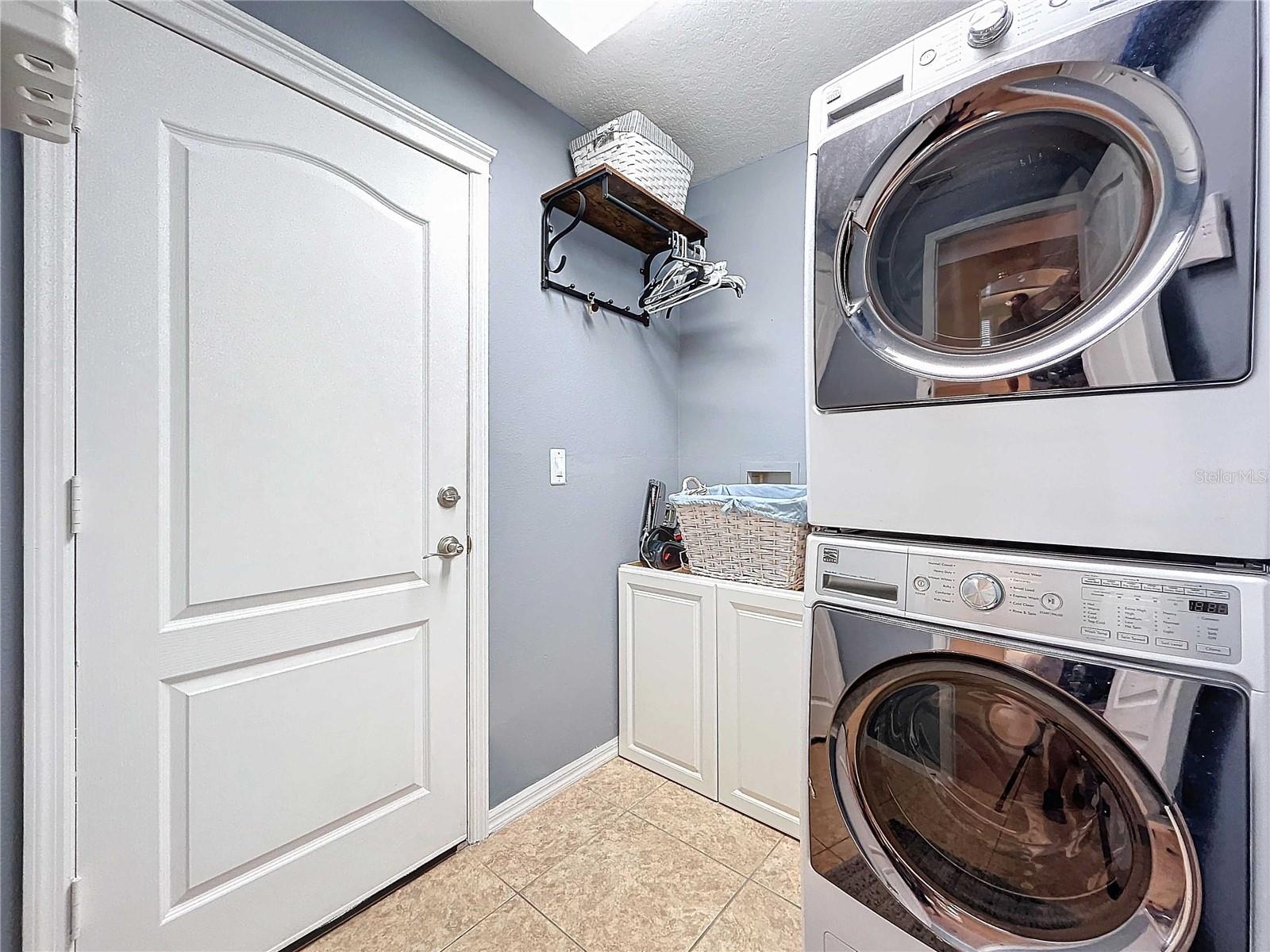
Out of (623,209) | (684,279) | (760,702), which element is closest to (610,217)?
(623,209)

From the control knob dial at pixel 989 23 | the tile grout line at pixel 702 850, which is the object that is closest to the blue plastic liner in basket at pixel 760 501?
the tile grout line at pixel 702 850

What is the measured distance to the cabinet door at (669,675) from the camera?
1810 millimetres

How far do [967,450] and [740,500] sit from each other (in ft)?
2.72

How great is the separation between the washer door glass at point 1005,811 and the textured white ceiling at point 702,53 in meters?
1.74

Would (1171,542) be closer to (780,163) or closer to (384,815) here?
(384,815)

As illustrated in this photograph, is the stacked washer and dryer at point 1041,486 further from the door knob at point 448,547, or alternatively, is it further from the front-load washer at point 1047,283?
the door knob at point 448,547

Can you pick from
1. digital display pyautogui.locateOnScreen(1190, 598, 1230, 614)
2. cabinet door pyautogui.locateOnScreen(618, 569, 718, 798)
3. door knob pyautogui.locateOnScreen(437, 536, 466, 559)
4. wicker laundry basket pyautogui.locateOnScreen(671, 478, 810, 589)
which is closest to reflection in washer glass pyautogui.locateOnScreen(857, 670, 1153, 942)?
digital display pyautogui.locateOnScreen(1190, 598, 1230, 614)

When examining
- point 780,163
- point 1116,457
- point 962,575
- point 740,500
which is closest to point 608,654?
point 740,500

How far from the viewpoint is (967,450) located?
2.99ft

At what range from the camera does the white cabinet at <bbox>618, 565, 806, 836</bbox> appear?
5.33ft

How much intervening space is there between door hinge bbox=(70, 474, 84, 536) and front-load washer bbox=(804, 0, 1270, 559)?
1409 millimetres

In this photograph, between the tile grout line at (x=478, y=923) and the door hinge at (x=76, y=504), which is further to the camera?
the tile grout line at (x=478, y=923)

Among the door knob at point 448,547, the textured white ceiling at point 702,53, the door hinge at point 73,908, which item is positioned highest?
the textured white ceiling at point 702,53

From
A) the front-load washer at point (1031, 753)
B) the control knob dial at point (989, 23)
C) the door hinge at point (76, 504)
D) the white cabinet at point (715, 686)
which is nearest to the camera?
the front-load washer at point (1031, 753)
